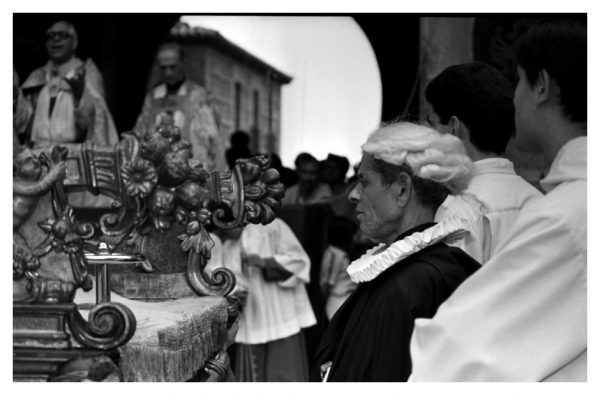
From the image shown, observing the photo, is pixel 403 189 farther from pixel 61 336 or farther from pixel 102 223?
pixel 61 336

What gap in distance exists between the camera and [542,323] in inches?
82.8

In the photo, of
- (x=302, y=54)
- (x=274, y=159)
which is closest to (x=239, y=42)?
(x=302, y=54)

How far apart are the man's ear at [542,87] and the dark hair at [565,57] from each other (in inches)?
0.4

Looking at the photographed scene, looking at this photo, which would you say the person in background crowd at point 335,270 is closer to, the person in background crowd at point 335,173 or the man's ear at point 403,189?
the person in background crowd at point 335,173

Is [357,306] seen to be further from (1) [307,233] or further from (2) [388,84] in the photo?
(2) [388,84]

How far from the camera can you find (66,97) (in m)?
7.07

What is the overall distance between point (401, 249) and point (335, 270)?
14.9ft

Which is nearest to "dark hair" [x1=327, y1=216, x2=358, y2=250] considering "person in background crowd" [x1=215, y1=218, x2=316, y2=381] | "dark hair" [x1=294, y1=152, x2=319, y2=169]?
"dark hair" [x1=294, y1=152, x2=319, y2=169]

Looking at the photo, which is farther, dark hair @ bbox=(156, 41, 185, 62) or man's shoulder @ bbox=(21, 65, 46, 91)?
dark hair @ bbox=(156, 41, 185, 62)

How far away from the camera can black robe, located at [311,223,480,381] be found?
7.86 ft

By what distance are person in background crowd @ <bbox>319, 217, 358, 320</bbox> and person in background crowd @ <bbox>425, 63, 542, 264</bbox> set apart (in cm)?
373

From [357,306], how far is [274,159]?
4224 mm

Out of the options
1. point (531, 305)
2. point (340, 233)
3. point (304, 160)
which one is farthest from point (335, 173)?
point (531, 305)

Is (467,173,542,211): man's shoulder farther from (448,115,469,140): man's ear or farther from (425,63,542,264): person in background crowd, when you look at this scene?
(448,115,469,140): man's ear
